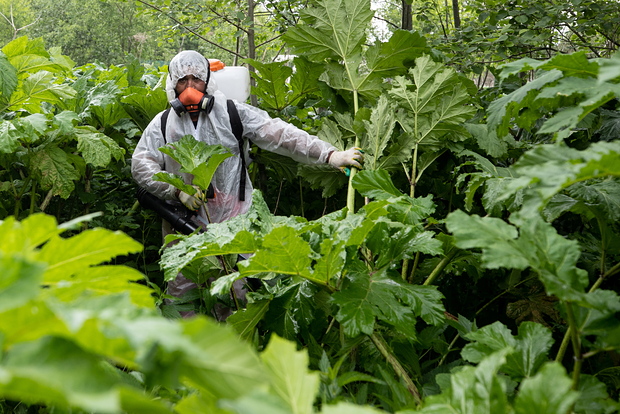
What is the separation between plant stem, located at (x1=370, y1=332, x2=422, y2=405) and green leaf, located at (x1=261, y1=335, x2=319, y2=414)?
29.4 inches

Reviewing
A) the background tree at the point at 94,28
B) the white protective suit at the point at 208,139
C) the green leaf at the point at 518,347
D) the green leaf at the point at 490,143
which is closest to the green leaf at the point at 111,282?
the green leaf at the point at 518,347

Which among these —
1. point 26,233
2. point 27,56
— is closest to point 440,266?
point 26,233

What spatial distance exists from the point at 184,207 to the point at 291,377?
2786mm

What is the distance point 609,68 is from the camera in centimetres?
91

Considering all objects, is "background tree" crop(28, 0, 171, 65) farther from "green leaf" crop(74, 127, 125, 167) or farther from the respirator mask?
"green leaf" crop(74, 127, 125, 167)

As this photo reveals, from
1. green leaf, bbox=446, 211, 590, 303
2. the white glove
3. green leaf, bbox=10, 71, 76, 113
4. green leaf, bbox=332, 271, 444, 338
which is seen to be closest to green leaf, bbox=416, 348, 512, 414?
green leaf, bbox=446, 211, 590, 303

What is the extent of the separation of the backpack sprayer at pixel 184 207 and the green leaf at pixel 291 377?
2.55 metres

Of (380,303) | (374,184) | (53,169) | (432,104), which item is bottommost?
(53,169)

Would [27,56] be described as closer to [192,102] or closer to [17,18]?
[192,102]

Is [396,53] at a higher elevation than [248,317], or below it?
higher

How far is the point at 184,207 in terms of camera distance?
3.36 m

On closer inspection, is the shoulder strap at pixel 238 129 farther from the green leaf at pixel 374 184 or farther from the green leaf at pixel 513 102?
the green leaf at pixel 513 102

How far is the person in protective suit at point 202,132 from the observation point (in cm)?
336

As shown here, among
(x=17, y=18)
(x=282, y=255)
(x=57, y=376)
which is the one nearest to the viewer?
(x=57, y=376)
